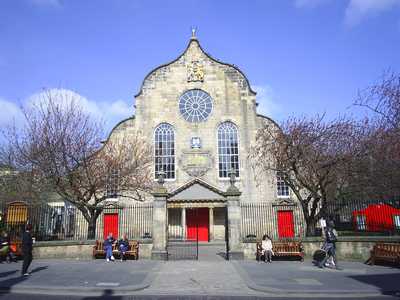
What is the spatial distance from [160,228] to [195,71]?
1886 cm

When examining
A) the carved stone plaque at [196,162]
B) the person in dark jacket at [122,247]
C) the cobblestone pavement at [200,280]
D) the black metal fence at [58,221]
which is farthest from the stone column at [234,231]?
the carved stone plaque at [196,162]

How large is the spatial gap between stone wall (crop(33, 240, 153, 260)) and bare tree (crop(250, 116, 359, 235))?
8475mm

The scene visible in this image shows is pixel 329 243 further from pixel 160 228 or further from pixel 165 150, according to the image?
pixel 165 150

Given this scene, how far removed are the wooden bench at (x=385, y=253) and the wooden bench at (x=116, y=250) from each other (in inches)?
417

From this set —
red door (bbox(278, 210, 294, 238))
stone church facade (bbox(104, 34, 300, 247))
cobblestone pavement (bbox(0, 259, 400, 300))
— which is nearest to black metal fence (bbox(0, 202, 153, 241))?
stone church facade (bbox(104, 34, 300, 247))

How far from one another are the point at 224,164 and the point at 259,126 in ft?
14.9

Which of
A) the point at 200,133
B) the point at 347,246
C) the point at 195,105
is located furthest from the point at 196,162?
the point at 347,246

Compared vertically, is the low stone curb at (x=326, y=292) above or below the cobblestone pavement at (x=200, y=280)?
A: below

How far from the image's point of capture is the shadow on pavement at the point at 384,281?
9536mm

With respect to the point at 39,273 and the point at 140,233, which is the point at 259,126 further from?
the point at 39,273

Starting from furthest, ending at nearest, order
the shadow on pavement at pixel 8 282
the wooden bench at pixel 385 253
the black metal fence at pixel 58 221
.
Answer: the black metal fence at pixel 58 221 → the wooden bench at pixel 385 253 → the shadow on pavement at pixel 8 282

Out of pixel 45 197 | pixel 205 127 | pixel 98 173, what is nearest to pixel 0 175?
pixel 45 197

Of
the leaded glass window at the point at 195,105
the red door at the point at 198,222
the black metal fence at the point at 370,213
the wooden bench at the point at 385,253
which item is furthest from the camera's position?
the leaded glass window at the point at 195,105

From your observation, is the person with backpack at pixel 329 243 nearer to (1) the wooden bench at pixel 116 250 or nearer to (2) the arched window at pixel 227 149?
(1) the wooden bench at pixel 116 250
